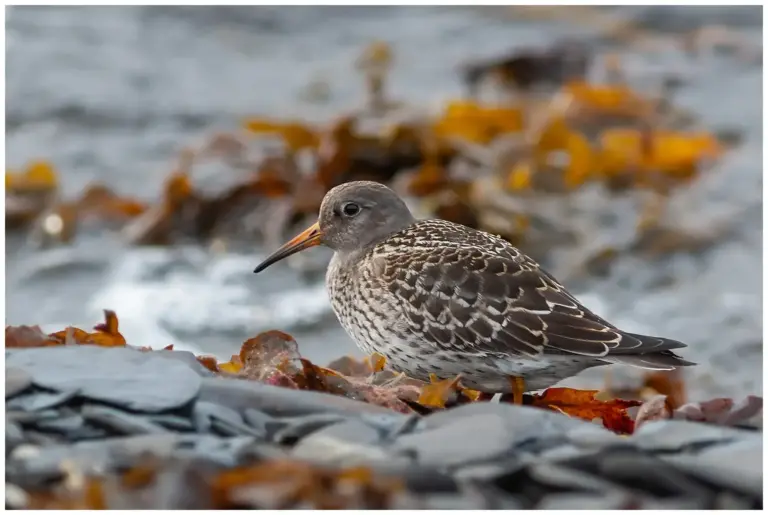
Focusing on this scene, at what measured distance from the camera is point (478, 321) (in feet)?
12.8

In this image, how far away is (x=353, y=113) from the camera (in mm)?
7848

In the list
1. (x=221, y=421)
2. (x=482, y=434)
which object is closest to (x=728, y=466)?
(x=482, y=434)

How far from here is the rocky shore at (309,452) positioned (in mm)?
2791

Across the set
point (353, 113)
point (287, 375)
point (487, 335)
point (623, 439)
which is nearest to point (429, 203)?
point (353, 113)

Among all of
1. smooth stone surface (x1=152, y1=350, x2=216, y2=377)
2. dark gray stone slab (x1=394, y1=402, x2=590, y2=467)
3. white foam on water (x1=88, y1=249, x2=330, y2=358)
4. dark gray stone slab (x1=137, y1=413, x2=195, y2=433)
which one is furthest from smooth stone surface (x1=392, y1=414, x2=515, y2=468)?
white foam on water (x1=88, y1=249, x2=330, y2=358)

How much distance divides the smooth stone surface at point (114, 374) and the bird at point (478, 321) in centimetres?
98

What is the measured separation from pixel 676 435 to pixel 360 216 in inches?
71.1

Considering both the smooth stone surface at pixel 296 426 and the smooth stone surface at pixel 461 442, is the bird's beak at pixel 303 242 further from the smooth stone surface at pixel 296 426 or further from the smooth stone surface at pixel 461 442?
the smooth stone surface at pixel 461 442

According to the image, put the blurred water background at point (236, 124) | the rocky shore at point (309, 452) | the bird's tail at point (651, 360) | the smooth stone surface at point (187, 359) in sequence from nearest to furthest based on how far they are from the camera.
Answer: the rocky shore at point (309, 452), the smooth stone surface at point (187, 359), the bird's tail at point (651, 360), the blurred water background at point (236, 124)

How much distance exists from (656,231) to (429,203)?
142 cm

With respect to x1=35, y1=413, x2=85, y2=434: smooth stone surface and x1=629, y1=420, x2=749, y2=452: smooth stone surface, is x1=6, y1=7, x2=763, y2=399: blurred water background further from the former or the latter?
x1=35, y1=413, x2=85, y2=434: smooth stone surface

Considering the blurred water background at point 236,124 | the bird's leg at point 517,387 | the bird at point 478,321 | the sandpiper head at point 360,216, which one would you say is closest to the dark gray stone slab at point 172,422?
the bird at point 478,321

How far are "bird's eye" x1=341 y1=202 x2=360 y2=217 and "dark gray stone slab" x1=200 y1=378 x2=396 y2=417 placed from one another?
1.41 meters

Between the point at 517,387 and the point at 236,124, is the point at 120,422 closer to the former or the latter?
the point at 517,387
